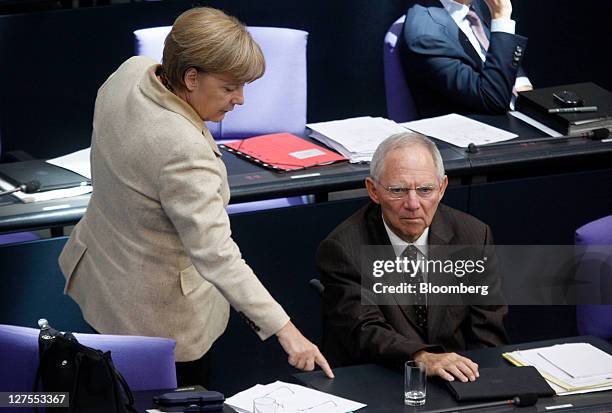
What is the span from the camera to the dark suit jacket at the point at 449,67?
5.00 meters

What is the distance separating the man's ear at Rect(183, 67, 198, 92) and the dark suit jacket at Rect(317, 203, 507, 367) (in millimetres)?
678

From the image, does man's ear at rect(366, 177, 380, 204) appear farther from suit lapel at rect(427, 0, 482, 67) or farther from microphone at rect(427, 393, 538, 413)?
suit lapel at rect(427, 0, 482, 67)

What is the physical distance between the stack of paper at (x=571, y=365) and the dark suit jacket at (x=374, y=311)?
0.77ft

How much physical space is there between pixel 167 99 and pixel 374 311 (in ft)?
2.86

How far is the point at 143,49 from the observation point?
4809 millimetres

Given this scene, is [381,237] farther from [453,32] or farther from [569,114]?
[453,32]

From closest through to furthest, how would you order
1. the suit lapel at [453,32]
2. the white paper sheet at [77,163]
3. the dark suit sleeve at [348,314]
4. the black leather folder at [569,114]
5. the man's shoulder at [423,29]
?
the dark suit sleeve at [348,314]
the white paper sheet at [77,163]
the black leather folder at [569,114]
the man's shoulder at [423,29]
the suit lapel at [453,32]

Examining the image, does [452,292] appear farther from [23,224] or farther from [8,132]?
[8,132]

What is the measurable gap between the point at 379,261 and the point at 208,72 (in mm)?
820

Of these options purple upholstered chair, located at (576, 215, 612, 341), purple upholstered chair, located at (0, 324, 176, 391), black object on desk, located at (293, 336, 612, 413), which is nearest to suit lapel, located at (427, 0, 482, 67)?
purple upholstered chair, located at (576, 215, 612, 341)

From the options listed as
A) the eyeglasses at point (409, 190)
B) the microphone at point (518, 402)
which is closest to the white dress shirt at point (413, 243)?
the eyeglasses at point (409, 190)

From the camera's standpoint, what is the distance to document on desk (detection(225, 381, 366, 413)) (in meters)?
3.01

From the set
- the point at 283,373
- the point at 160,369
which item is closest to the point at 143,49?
the point at 283,373

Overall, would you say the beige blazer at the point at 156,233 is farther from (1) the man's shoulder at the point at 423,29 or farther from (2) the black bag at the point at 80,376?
(1) the man's shoulder at the point at 423,29
